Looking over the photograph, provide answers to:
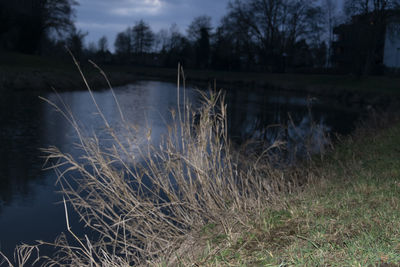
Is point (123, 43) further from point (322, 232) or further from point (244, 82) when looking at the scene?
point (322, 232)

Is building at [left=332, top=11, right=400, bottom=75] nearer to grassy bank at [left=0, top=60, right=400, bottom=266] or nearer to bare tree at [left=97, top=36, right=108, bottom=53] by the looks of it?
→ grassy bank at [left=0, top=60, right=400, bottom=266]

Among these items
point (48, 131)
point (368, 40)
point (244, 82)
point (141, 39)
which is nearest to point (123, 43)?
point (141, 39)

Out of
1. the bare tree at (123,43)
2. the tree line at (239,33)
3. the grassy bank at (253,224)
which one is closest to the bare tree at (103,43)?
the bare tree at (123,43)

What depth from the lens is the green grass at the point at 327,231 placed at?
8.20 ft

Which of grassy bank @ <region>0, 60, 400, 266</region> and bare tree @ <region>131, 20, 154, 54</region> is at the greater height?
bare tree @ <region>131, 20, 154, 54</region>

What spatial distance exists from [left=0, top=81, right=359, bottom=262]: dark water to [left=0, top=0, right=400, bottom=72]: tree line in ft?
39.6

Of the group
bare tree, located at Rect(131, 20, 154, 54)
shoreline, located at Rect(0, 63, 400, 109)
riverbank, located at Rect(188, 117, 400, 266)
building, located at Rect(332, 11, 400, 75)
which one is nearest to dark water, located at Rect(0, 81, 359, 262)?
riverbank, located at Rect(188, 117, 400, 266)

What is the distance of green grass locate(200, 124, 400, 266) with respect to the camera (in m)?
2.50

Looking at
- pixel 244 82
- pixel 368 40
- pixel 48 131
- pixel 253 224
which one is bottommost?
pixel 48 131

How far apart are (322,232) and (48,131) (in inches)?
344

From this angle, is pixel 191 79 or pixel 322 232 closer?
pixel 322 232

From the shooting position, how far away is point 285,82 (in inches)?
1212

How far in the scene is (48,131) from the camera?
1019 cm

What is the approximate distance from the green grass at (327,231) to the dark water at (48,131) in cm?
123
